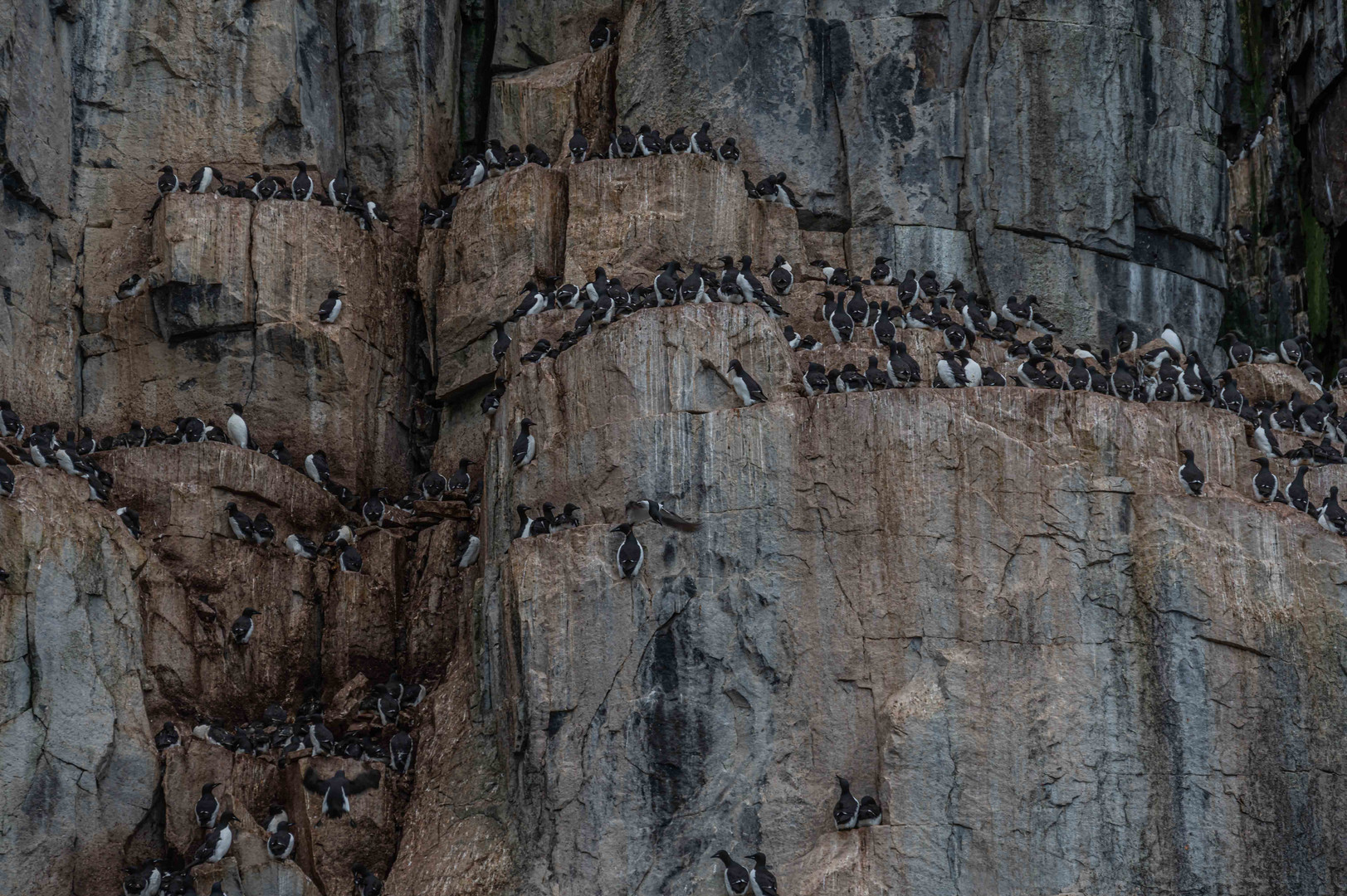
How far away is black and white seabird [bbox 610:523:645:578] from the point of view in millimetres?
24500

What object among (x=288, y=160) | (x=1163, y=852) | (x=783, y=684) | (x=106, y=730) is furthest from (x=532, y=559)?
(x=288, y=160)

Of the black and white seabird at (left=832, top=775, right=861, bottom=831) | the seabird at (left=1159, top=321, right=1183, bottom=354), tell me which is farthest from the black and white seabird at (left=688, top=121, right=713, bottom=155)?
the black and white seabird at (left=832, top=775, right=861, bottom=831)

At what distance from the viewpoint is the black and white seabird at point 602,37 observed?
34375 millimetres

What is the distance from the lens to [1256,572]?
80.7ft

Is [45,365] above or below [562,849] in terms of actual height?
above

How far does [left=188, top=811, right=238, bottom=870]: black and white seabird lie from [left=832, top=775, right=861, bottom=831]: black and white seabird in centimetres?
699

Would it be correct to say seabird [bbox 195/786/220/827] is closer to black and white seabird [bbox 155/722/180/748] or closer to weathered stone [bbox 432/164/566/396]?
black and white seabird [bbox 155/722/180/748]

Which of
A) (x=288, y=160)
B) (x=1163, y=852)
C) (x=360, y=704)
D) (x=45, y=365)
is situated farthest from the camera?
(x=288, y=160)

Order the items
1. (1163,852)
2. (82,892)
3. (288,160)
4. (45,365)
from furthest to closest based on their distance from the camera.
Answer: (288,160)
(45,365)
(82,892)
(1163,852)

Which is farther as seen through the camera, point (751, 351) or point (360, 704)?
point (360, 704)

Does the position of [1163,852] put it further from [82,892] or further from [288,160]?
[288,160]

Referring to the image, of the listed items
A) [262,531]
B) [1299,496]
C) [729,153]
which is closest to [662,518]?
[262,531]

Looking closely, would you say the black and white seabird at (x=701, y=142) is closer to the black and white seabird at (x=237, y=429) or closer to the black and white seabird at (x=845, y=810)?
the black and white seabird at (x=237, y=429)

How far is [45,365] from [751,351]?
34.5ft
